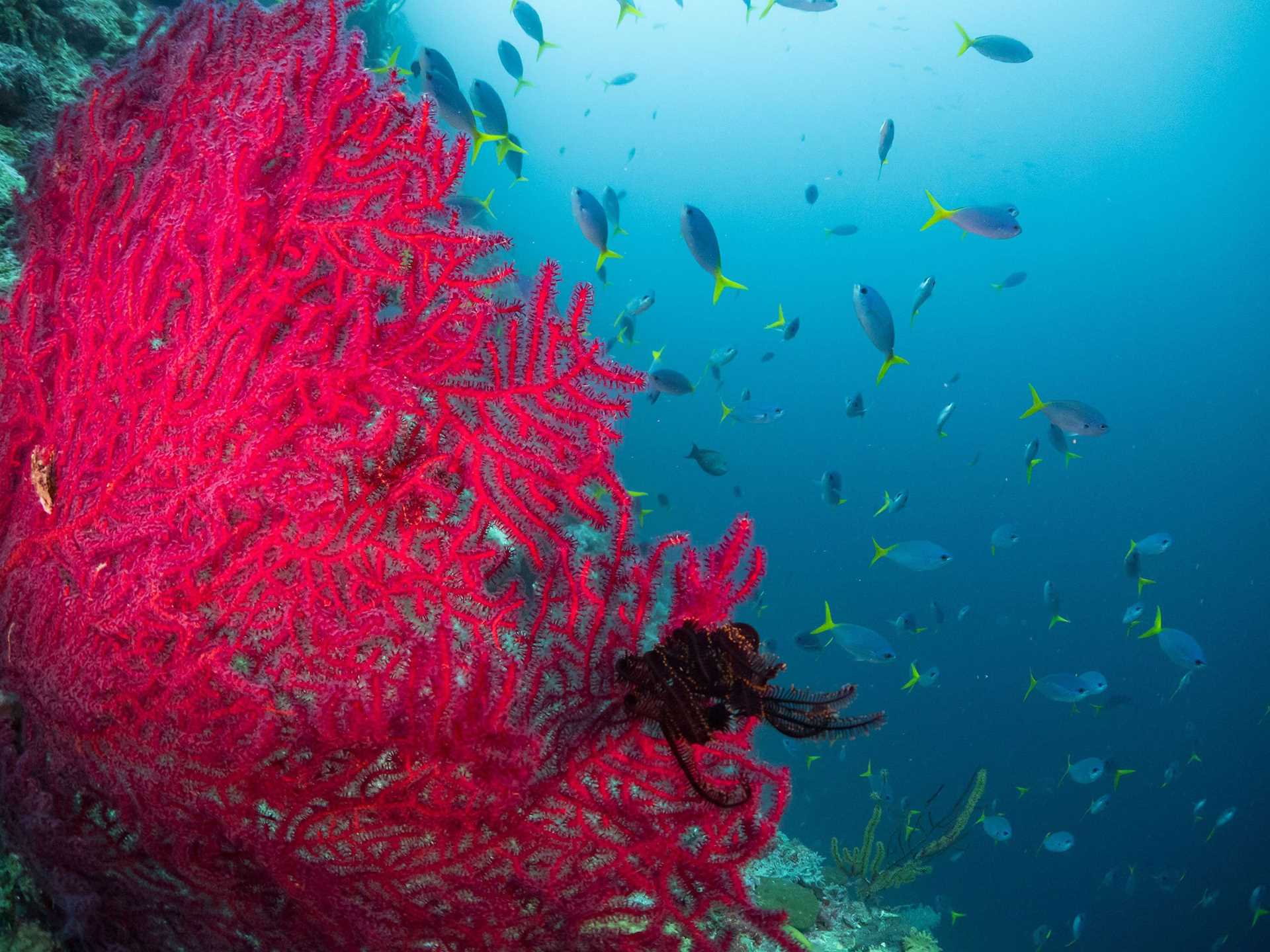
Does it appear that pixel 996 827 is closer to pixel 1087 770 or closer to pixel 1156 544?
pixel 1087 770

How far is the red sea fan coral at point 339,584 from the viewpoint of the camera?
1.91 m

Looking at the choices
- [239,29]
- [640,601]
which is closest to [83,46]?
[239,29]

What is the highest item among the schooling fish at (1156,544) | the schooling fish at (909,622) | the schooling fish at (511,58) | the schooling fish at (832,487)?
the schooling fish at (511,58)

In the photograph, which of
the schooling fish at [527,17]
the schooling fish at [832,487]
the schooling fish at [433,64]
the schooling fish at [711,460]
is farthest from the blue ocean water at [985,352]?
the schooling fish at [433,64]

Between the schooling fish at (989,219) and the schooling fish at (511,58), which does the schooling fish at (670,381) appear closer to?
the schooling fish at (989,219)

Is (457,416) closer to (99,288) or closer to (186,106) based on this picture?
(99,288)

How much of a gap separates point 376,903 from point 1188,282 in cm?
9224

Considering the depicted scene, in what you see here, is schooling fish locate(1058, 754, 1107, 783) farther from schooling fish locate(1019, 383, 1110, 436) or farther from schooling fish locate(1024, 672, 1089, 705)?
schooling fish locate(1019, 383, 1110, 436)

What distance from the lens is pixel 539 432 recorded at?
6.54 ft

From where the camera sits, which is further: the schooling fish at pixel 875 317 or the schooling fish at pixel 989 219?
the schooling fish at pixel 989 219

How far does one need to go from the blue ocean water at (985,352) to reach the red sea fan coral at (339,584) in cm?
2809

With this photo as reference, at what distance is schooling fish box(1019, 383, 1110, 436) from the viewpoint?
28.5 feet

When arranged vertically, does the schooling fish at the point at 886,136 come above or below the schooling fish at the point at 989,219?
above

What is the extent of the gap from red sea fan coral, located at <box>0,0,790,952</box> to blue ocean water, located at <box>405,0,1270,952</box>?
28092 mm
